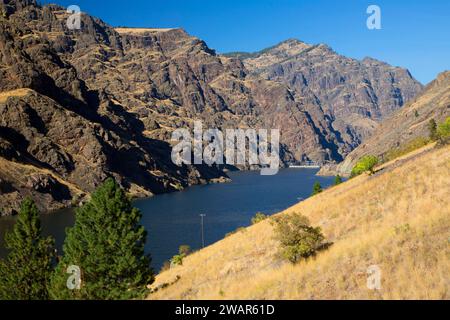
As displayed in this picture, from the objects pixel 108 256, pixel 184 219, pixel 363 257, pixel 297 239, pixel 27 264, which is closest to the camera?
pixel 363 257

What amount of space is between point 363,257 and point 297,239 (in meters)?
6.02

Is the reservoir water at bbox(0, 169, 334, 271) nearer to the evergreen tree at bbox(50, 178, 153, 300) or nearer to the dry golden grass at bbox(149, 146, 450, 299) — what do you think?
the evergreen tree at bbox(50, 178, 153, 300)

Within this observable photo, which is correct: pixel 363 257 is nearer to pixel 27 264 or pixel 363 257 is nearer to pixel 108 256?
pixel 108 256

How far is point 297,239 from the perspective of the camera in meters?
25.5

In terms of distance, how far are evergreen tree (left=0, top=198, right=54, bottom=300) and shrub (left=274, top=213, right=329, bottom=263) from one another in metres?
19.9

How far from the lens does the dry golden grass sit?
16891 millimetres

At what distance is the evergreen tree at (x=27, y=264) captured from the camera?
34906mm

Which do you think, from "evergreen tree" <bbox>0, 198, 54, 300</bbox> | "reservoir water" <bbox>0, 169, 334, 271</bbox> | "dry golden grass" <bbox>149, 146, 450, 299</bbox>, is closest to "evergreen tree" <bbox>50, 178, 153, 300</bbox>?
"dry golden grass" <bbox>149, 146, 450, 299</bbox>

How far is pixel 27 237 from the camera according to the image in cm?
3597

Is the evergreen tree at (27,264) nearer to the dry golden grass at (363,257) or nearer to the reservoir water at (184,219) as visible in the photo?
the dry golden grass at (363,257)

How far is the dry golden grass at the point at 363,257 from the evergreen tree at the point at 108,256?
6.69 feet

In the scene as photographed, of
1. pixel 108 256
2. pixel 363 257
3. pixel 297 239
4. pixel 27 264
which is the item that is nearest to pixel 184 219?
pixel 27 264
